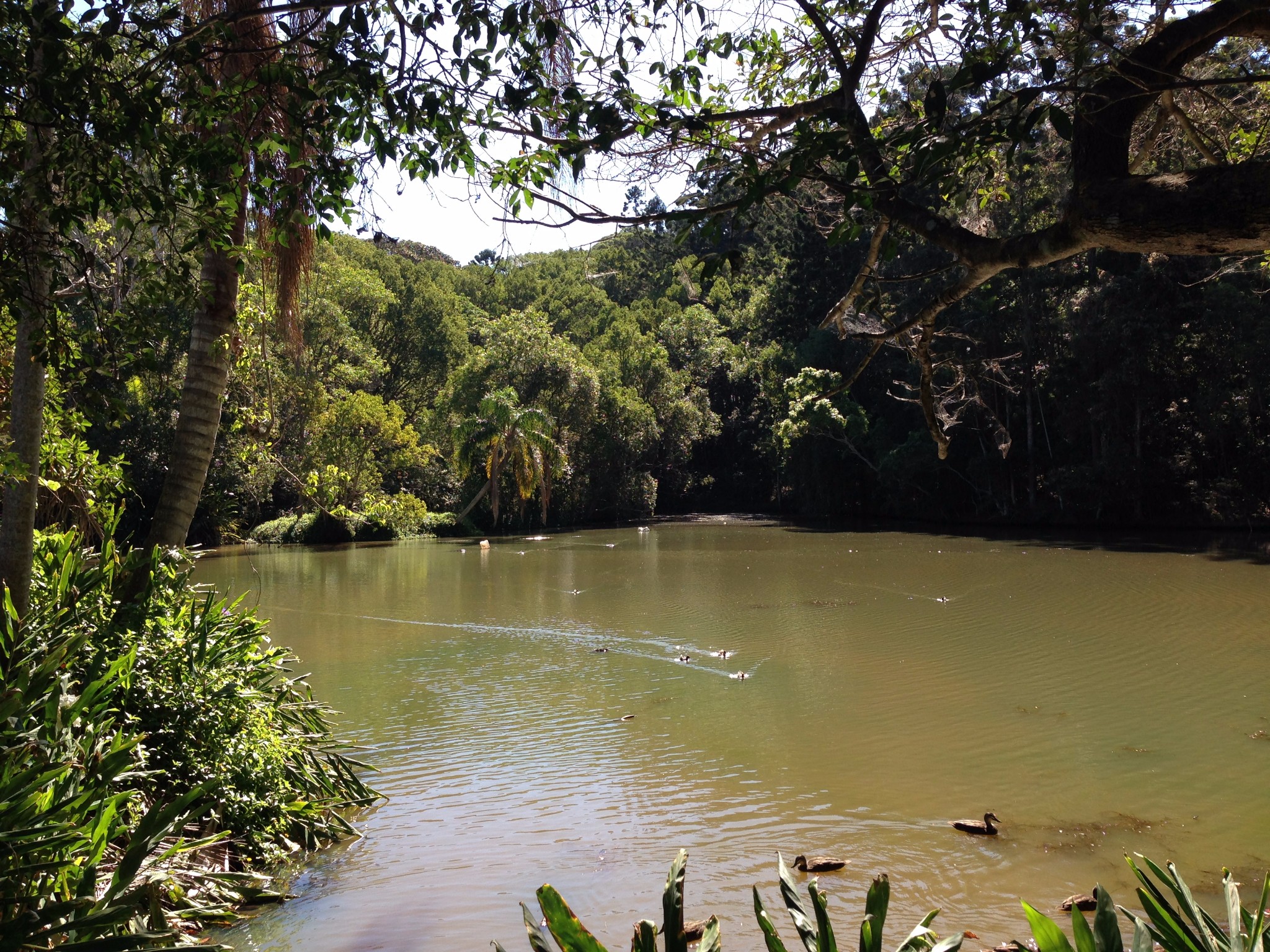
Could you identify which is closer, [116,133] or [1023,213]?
[116,133]

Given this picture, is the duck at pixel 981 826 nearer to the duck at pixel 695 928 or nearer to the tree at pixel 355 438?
the duck at pixel 695 928

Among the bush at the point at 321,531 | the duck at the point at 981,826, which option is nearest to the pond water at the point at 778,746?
the duck at the point at 981,826

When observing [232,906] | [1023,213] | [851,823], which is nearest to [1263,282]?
[1023,213]

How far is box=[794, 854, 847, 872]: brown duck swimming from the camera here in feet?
16.5

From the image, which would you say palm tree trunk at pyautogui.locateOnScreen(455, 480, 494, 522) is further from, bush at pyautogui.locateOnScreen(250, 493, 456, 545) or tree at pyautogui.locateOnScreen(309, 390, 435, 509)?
tree at pyautogui.locateOnScreen(309, 390, 435, 509)

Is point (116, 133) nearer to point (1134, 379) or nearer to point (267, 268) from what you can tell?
point (267, 268)

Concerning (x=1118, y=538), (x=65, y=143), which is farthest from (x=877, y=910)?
(x=1118, y=538)

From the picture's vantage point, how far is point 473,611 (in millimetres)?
15000

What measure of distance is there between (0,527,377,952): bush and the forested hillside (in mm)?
5614

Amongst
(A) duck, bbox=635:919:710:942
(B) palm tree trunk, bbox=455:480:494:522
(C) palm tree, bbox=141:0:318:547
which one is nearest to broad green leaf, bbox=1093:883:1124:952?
(A) duck, bbox=635:919:710:942

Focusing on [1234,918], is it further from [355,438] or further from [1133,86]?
[355,438]

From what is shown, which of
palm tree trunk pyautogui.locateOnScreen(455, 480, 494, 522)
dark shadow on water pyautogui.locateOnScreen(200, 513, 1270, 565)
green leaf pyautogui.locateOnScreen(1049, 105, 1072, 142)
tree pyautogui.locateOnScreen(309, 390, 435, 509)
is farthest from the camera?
palm tree trunk pyautogui.locateOnScreen(455, 480, 494, 522)

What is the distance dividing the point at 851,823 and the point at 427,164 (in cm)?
450

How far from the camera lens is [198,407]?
18.1 ft
